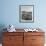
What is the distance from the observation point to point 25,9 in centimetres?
414

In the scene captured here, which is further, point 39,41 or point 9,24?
point 9,24

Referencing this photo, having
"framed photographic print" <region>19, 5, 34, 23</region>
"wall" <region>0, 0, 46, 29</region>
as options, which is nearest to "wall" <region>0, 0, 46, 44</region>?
"wall" <region>0, 0, 46, 29</region>

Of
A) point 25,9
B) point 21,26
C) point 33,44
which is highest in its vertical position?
point 25,9

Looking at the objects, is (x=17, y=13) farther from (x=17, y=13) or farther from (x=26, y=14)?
(x=26, y=14)

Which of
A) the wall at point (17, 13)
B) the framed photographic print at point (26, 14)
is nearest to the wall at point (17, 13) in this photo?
the wall at point (17, 13)

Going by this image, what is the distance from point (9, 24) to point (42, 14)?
3.78 ft

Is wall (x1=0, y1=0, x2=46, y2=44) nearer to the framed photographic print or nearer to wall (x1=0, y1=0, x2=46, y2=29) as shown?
wall (x1=0, y1=0, x2=46, y2=29)

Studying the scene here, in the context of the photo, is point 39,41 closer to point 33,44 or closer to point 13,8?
point 33,44

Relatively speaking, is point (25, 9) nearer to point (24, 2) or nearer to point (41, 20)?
point (24, 2)

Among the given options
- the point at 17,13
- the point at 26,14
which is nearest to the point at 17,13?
the point at 17,13

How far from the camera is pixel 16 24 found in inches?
165

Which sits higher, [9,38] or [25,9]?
[25,9]

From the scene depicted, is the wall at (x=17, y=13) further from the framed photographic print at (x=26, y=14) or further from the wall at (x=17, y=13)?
the framed photographic print at (x=26, y=14)

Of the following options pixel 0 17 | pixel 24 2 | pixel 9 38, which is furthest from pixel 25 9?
pixel 9 38
